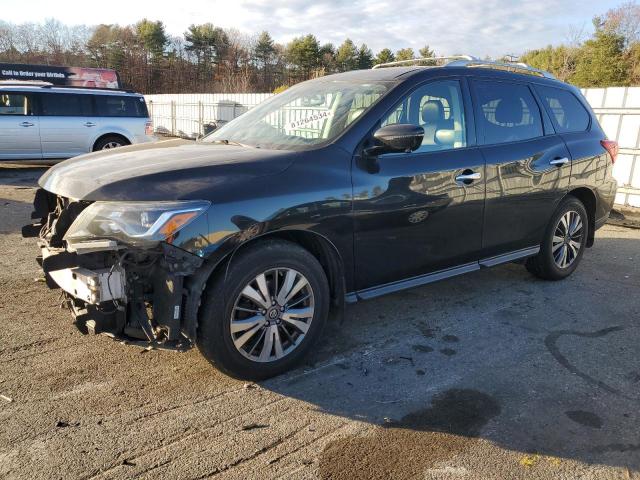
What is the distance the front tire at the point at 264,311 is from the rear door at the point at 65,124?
1120cm

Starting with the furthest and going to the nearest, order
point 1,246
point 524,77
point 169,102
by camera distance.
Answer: point 169,102, point 1,246, point 524,77

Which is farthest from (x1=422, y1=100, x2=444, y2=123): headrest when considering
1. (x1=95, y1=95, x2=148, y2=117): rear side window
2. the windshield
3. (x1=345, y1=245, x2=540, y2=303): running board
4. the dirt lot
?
(x1=95, y1=95, x2=148, y2=117): rear side window

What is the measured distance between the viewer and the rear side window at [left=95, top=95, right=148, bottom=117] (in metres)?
12.9

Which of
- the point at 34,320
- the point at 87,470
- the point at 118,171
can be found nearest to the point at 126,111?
the point at 34,320

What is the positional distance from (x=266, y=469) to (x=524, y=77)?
13.1 feet

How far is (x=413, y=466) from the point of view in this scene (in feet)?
8.09

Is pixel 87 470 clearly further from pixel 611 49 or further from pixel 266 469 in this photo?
pixel 611 49

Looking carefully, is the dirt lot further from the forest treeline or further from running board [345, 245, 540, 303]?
the forest treeline

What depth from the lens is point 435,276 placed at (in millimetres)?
3943

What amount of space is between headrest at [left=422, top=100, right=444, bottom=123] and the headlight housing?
1870mm

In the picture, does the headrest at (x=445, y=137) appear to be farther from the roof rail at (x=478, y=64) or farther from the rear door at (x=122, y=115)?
the rear door at (x=122, y=115)

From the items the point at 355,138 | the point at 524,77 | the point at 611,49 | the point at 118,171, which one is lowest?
the point at 118,171

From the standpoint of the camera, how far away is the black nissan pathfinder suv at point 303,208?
9.02ft

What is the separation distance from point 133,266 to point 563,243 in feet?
13.4
